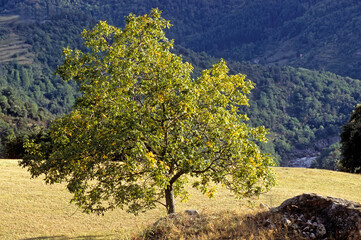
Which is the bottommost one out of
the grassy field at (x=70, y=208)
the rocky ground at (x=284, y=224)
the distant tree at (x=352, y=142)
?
the grassy field at (x=70, y=208)

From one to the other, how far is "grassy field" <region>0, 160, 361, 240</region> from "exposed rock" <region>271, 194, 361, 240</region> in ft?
10.6

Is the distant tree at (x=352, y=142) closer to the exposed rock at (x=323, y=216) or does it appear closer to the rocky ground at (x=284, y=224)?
the exposed rock at (x=323, y=216)

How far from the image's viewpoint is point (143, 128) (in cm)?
1803

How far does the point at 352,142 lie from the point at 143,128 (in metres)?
49.9

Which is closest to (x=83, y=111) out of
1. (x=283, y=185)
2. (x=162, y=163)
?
(x=162, y=163)

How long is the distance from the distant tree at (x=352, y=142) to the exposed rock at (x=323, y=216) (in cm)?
4607

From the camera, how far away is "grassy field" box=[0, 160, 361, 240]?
81.6ft

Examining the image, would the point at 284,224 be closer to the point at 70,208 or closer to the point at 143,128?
the point at 143,128

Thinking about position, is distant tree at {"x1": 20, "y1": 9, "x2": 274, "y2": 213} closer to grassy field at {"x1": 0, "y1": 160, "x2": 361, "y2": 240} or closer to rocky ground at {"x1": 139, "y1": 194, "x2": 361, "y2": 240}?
rocky ground at {"x1": 139, "y1": 194, "x2": 361, "y2": 240}

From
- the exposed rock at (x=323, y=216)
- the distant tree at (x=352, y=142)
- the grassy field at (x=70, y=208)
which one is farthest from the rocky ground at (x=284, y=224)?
the distant tree at (x=352, y=142)

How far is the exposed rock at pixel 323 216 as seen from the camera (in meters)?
14.2

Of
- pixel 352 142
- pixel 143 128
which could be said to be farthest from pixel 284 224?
pixel 352 142

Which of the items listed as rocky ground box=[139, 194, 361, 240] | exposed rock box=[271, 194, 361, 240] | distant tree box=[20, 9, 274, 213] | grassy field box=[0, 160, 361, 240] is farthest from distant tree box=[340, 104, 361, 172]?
rocky ground box=[139, 194, 361, 240]

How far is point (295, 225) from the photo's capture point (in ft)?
49.9
